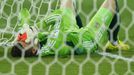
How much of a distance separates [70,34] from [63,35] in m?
0.07

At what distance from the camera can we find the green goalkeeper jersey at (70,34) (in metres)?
2.04

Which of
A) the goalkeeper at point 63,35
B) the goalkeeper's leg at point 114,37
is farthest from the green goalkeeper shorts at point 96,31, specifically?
the goalkeeper's leg at point 114,37

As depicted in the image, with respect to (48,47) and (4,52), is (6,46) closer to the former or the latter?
(4,52)

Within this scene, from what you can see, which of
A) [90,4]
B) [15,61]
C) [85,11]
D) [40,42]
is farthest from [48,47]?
[90,4]

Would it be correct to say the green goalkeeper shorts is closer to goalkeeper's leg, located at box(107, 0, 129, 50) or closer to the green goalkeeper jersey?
the green goalkeeper jersey

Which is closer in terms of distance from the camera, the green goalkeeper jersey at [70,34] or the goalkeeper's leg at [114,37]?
the green goalkeeper jersey at [70,34]

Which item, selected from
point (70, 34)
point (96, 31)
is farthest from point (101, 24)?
point (70, 34)

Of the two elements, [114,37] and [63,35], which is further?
[114,37]

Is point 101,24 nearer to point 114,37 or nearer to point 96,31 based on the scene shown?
point 96,31

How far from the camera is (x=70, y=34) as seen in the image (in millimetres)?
2068

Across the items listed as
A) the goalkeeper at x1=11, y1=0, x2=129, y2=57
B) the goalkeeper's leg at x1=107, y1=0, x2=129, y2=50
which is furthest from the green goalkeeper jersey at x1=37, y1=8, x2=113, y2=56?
the goalkeeper's leg at x1=107, y1=0, x2=129, y2=50

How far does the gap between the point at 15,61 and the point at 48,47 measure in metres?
0.20

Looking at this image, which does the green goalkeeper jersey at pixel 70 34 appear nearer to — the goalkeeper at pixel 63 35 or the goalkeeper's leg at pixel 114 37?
the goalkeeper at pixel 63 35

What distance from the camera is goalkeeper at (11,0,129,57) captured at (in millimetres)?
2012
